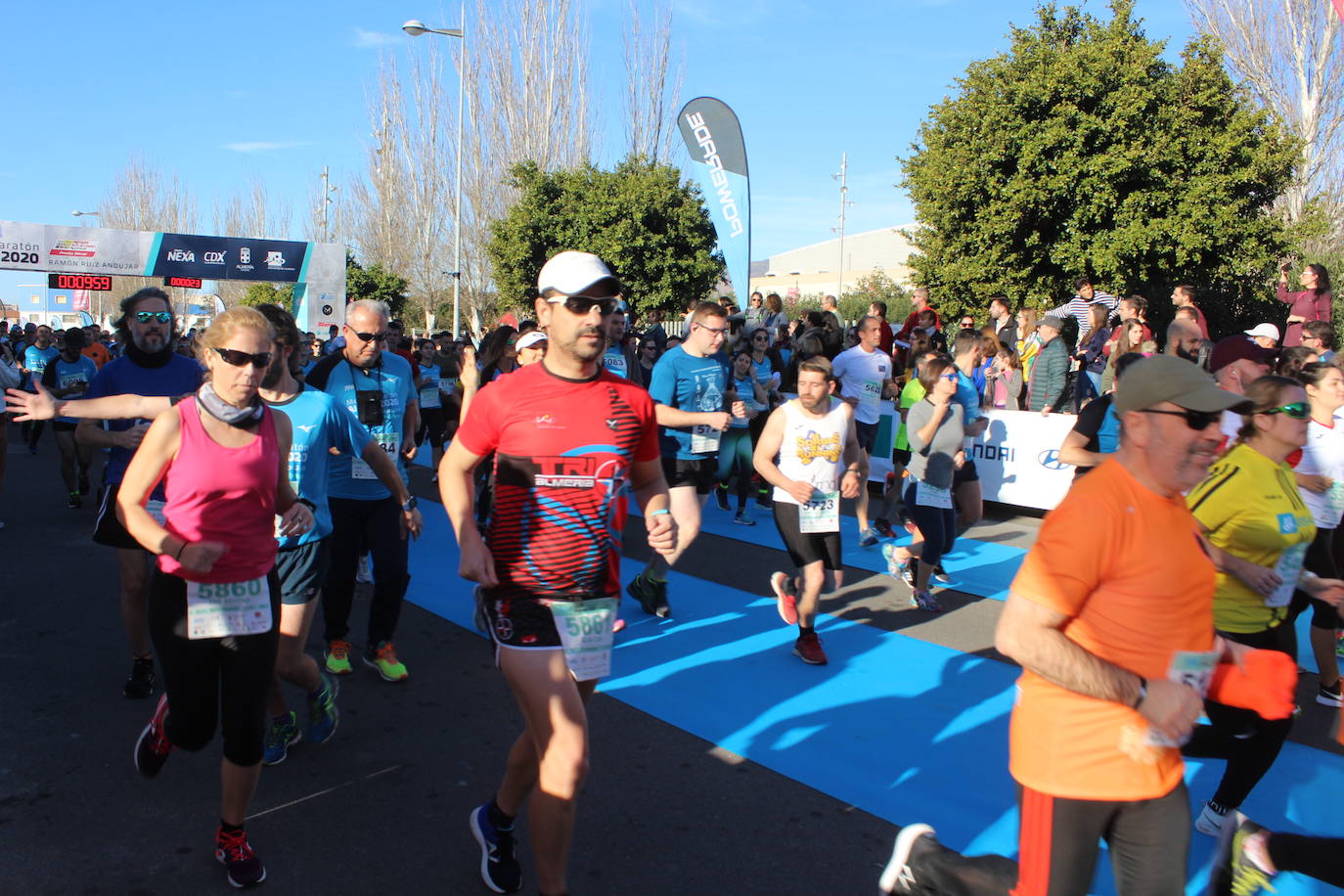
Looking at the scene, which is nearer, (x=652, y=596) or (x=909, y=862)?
(x=909, y=862)

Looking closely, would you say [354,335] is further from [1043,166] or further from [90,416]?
[1043,166]

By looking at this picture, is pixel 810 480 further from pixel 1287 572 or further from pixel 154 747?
pixel 154 747

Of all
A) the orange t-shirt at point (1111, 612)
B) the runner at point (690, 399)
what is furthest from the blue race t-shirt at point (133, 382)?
the orange t-shirt at point (1111, 612)

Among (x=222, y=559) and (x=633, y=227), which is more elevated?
(x=633, y=227)

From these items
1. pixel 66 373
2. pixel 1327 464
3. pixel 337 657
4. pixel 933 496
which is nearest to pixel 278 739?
pixel 337 657

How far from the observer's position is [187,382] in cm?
501

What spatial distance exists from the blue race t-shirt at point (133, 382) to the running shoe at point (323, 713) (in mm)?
1466

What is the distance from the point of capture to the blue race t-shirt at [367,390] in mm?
5133

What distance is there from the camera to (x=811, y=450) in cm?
584

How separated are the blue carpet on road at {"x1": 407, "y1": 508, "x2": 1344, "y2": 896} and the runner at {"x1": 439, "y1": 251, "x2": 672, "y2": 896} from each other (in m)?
1.29

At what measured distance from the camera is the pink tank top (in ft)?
10.5

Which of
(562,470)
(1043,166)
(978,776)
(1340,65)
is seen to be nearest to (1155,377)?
(562,470)

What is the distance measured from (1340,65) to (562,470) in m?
30.4

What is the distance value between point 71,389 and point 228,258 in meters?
17.4
